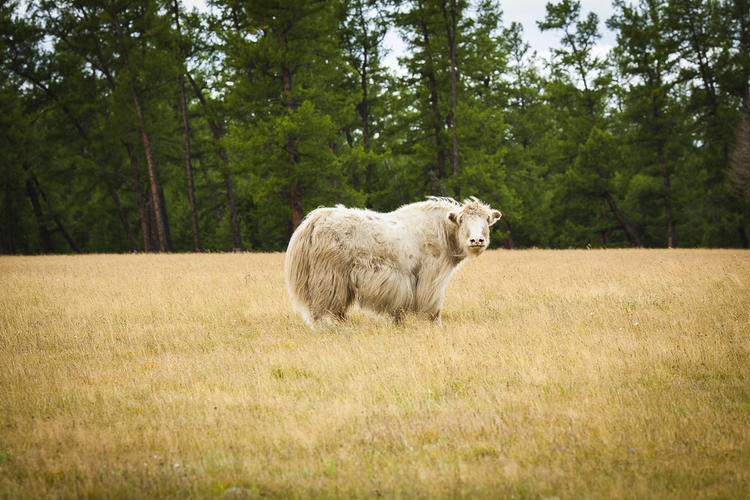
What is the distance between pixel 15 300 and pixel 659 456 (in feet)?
39.2

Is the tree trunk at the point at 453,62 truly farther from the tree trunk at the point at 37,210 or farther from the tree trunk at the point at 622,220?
the tree trunk at the point at 37,210

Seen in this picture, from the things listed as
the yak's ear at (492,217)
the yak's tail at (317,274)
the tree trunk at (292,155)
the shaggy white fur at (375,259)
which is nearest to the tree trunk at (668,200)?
the tree trunk at (292,155)

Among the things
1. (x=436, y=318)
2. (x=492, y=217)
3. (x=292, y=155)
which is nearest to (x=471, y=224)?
(x=492, y=217)

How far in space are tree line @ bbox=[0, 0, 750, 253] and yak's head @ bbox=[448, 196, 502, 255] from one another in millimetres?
15674

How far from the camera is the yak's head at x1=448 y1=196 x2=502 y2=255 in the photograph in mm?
8914

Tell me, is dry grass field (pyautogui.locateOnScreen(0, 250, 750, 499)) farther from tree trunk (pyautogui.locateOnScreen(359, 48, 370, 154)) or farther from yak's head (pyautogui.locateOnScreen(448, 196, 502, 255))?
tree trunk (pyautogui.locateOnScreen(359, 48, 370, 154))

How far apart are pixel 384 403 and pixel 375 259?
12.9ft

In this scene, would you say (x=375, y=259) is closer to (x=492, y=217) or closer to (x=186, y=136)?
(x=492, y=217)

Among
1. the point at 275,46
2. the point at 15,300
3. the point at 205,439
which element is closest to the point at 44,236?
the point at 275,46

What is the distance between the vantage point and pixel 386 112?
3262 cm

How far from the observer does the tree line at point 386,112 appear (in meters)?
25.7

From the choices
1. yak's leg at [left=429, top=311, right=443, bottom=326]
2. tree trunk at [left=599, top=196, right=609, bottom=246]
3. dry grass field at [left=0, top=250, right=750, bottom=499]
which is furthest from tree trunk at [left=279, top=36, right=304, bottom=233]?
tree trunk at [left=599, top=196, right=609, bottom=246]

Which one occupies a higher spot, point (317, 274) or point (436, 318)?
point (317, 274)

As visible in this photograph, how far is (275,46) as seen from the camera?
23.9 meters
